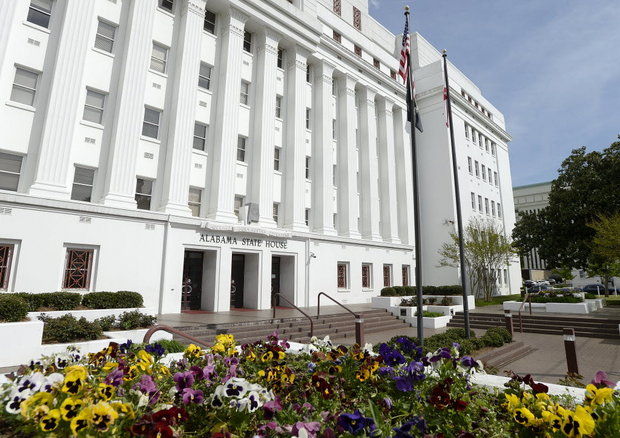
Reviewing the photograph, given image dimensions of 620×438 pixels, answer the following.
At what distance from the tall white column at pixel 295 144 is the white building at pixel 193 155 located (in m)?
0.11

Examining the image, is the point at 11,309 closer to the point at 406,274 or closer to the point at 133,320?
the point at 133,320

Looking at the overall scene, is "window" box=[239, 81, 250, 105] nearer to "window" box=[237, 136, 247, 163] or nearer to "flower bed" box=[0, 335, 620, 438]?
"window" box=[237, 136, 247, 163]

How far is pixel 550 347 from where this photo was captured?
13.9 m

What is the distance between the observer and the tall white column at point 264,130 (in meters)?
22.1

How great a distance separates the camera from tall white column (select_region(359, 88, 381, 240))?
29353 millimetres

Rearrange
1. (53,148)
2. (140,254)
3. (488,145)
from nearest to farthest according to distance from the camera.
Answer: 1. (53,148)
2. (140,254)
3. (488,145)

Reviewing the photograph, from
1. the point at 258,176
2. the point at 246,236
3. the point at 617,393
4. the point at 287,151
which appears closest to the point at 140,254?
the point at 246,236

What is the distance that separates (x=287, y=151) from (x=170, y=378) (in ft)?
70.0

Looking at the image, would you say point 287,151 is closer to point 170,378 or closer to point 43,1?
point 43,1

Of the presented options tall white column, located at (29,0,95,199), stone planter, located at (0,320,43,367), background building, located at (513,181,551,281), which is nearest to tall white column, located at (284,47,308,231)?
tall white column, located at (29,0,95,199)

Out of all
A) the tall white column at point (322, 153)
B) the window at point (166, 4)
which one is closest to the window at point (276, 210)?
the tall white column at point (322, 153)

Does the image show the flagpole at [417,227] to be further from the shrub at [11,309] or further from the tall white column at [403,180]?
the tall white column at [403,180]

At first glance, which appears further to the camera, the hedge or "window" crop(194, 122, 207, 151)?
the hedge

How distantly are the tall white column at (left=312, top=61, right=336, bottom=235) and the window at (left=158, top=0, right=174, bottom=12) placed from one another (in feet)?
37.1
